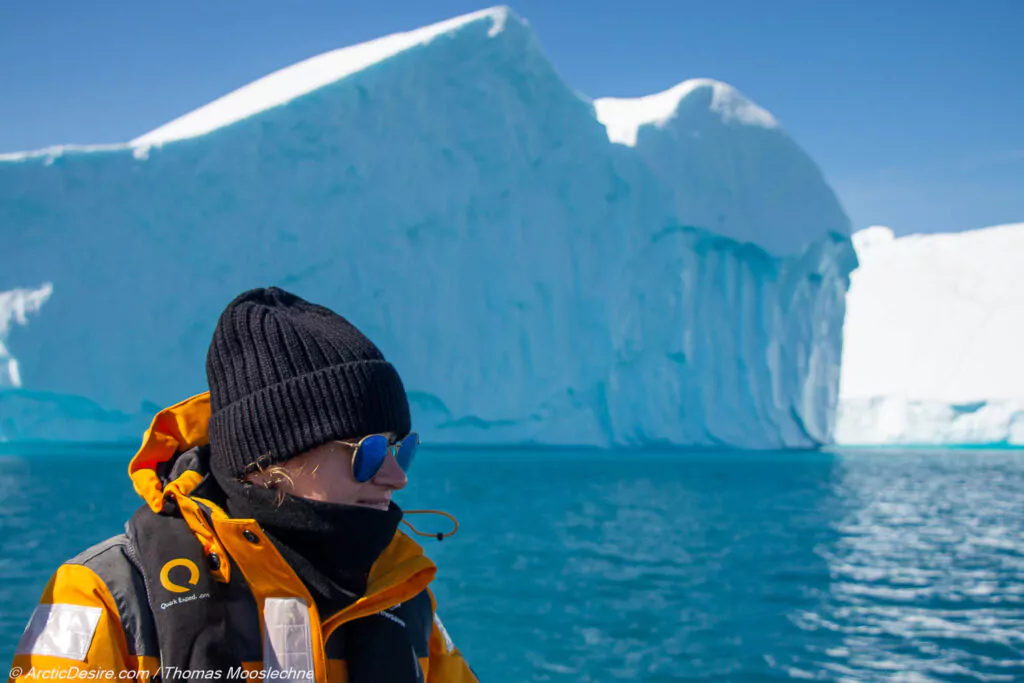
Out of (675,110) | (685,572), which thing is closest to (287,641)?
(685,572)

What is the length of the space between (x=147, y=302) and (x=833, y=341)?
16.5 m

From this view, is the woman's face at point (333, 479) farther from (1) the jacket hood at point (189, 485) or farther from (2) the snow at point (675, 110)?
(2) the snow at point (675, 110)

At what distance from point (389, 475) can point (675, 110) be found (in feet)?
60.7

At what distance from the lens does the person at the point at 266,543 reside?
77 centimetres

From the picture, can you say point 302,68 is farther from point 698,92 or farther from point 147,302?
point 698,92

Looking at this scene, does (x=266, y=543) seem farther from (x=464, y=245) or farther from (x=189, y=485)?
(x=464, y=245)

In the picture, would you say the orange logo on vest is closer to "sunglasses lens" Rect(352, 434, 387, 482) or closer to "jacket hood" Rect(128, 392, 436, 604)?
"jacket hood" Rect(128, 392, 436, 604)

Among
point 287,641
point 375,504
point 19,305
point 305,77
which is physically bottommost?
point 287,641

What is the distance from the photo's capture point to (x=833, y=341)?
22.1m

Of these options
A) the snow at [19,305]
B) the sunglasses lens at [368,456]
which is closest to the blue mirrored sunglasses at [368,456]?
the sunglasses lens at [368,456]

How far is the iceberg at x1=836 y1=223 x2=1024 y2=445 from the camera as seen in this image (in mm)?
29312

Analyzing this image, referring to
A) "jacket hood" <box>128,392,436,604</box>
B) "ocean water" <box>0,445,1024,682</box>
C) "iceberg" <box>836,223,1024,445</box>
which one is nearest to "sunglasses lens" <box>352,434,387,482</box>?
"jacket hood" <box>128,392,436,604</box>

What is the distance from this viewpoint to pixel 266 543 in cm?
82

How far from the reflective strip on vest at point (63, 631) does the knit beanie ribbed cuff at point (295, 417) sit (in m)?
0.20
